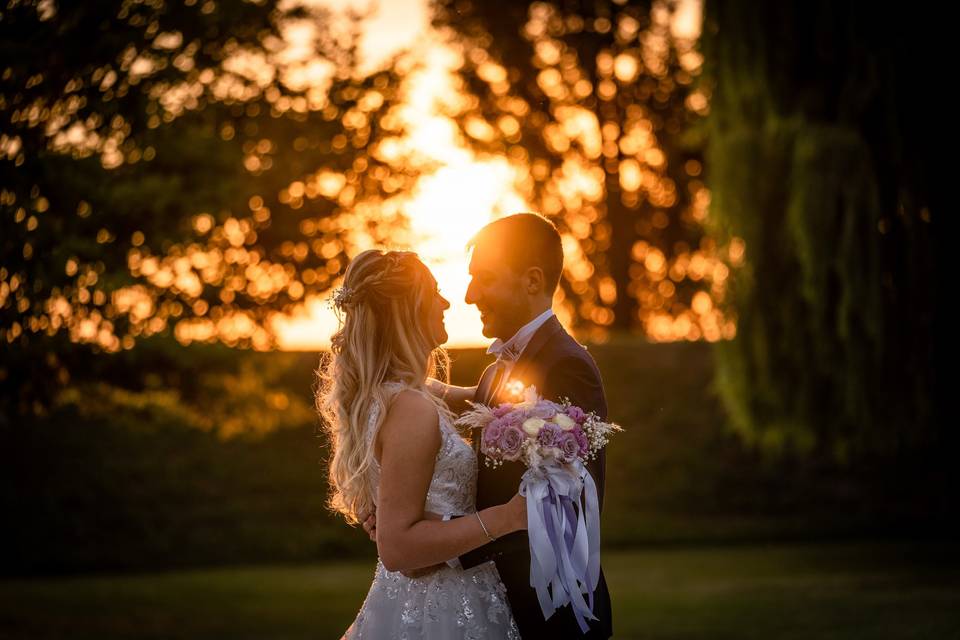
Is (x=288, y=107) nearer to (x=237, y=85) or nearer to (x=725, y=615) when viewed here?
(x=237, y=85)

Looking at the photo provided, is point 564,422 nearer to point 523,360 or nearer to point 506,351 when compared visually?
point 523,360

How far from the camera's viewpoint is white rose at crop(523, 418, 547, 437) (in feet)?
11.2

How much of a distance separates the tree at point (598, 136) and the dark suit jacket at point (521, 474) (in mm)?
19627

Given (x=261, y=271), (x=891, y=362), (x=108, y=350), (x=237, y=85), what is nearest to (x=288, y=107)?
(x=237, y=85)

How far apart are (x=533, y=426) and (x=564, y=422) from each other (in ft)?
0.33

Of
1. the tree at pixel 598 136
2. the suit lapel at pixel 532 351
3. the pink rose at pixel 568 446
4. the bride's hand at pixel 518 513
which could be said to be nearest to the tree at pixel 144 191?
the suit lapel at pixel 532 351

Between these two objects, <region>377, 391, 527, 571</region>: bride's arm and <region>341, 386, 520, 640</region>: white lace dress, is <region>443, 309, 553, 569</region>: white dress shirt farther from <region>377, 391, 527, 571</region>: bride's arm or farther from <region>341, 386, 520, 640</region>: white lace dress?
<region>377, 391, 527, 571</region>: bride's arm

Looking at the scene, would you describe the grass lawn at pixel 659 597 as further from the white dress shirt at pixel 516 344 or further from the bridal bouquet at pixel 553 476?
the bridal bouquet at pixel 553 476

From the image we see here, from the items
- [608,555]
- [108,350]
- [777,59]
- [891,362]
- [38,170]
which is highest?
[777,59]

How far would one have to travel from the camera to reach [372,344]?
3828mm

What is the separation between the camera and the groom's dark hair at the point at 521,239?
4152mm

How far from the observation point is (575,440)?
3.48 meters

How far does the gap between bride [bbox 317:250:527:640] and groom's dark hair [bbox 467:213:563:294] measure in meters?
0.32

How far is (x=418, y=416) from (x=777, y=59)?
10.3 meters
